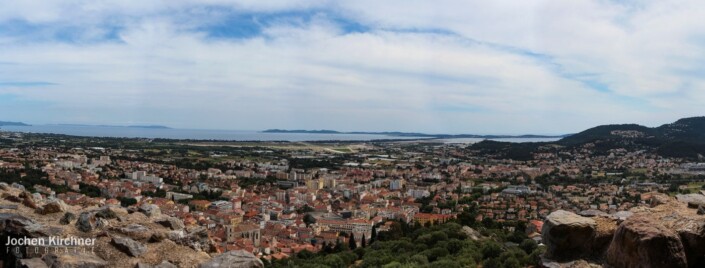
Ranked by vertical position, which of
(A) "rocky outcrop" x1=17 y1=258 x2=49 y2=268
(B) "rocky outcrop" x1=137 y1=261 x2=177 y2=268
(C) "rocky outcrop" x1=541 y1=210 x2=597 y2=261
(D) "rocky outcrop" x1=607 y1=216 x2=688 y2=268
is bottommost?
(B) "rocky outcrop" x1=137 y1=261 x2=177 y2=268

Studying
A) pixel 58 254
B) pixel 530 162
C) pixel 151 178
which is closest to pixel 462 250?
pixel 58 254

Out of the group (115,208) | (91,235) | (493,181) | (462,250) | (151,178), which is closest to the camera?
(91,235)

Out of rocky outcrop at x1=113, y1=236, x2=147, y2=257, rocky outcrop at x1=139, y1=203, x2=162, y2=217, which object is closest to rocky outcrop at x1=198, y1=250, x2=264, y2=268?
rocky outcrop at x1=113, y1=236, x2=147, y2=257

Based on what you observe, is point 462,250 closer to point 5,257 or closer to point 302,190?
point 5,257

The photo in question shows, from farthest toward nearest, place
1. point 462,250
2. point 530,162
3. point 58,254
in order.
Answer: point 530,162 < point 462,250 < point 58,254

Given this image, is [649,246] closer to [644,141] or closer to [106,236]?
[106,236]

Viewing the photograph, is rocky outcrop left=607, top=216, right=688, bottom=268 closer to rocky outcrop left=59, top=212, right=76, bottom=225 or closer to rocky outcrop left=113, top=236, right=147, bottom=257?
rocky outcrop left=113, top=236, right=147, bottom=257
